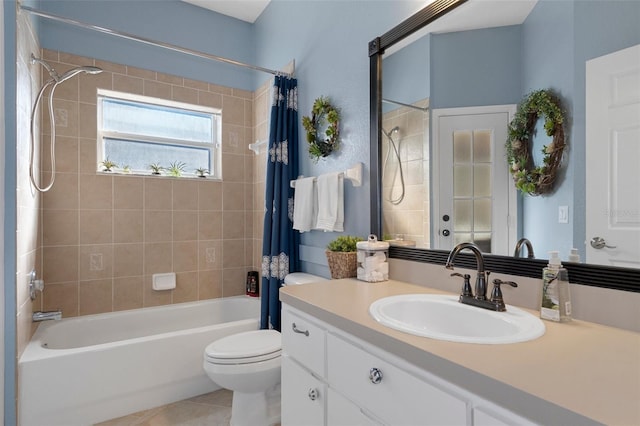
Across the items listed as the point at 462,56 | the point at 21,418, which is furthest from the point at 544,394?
the point at 21,418

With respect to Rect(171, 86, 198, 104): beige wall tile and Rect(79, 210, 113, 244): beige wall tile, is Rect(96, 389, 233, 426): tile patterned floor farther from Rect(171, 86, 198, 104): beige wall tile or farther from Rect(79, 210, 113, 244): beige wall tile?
Rect(171, 86, 198, 104): beige wall tile

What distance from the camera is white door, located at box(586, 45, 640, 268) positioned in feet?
2.82

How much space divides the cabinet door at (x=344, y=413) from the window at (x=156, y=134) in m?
2.36

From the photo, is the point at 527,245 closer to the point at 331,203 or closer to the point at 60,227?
the point at 331,203

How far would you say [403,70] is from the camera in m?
1.59

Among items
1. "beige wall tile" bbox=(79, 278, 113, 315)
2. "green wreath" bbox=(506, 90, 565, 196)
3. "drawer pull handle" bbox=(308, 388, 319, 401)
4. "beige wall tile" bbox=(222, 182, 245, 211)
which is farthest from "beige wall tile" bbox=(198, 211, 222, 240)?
"green wreath" bbox=(506, 90, 565, 196)

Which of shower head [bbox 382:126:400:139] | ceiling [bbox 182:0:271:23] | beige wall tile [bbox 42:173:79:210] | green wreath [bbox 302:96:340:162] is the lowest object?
beige wall tile [bbox 42:173:79:210]

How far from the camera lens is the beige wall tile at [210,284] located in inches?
114

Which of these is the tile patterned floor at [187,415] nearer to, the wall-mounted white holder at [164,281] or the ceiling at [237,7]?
the wall-mounted white holder at [164,281]

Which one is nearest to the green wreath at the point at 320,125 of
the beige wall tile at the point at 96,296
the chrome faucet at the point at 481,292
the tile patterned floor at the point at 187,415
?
the chrome faucet at the point at 481,292

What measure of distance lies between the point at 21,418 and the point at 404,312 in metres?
1.95

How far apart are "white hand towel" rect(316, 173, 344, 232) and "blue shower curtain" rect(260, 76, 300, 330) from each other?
41 cm

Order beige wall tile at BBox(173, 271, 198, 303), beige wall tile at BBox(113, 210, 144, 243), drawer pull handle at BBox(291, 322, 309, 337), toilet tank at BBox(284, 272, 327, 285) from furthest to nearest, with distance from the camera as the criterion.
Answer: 1. beige wall tile at BBox(173, 271, 198, 303)
2. beige wall tile at BBox(113, 210, 144, 243)
3. toilet tank at BBox(284, 272, 327, 285)
4. drawer pull handle at BBox(291, 322, 309, 337)

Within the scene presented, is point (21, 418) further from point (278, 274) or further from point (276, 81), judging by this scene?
point (276, 81)
